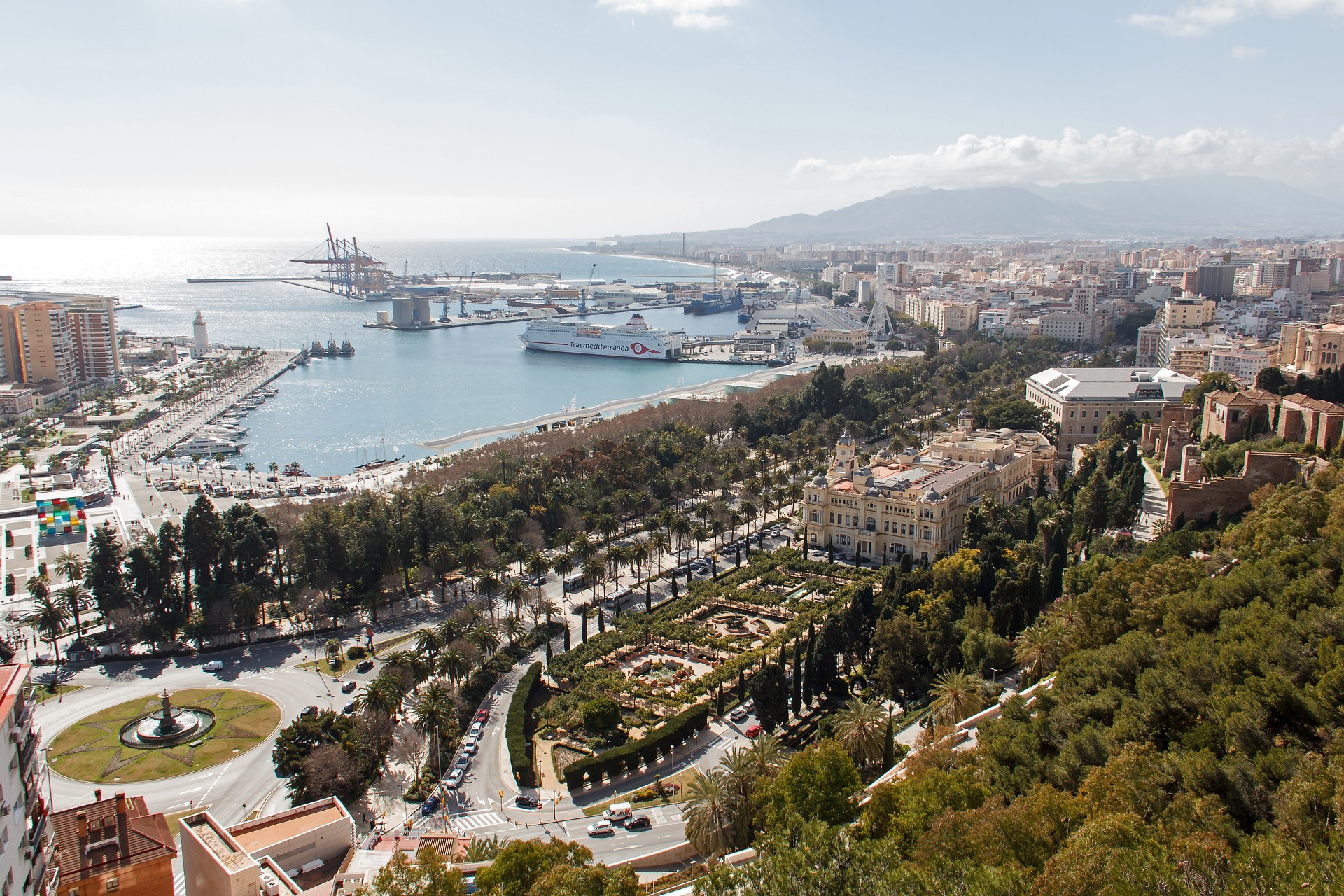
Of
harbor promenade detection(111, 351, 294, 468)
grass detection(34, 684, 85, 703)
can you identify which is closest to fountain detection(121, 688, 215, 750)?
grass detection(34, 684, 85, 703)

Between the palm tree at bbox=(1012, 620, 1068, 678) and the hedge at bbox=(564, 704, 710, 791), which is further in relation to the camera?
the palm tree at bbox=(1012, 620, 1068, 678)

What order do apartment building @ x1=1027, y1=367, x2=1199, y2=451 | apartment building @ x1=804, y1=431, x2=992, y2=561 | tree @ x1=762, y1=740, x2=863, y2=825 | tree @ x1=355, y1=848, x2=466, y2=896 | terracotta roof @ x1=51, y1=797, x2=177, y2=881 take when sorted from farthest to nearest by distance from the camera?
apartment building @ x1=1027, y1=367, x2=1199, y2=451 < apartment building @ x1=804, y1=431, x2=992, y2=561 < tree @ x1=762, y1=740, x2=863, y2=825 < terracotta roof @ x1=51, y1=797, x2=177, y2=881 < tree @ x1=355, y1=848, x2=466, y2=896

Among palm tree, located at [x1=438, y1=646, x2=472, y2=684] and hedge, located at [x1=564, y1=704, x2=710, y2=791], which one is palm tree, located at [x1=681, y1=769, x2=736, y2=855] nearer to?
hedge, located at [x1=564, y1=704, x2=710, y2=791]

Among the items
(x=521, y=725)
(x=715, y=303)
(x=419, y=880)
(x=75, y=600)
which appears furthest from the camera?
(x=715, y=303)

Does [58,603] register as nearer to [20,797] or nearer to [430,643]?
[430,643]

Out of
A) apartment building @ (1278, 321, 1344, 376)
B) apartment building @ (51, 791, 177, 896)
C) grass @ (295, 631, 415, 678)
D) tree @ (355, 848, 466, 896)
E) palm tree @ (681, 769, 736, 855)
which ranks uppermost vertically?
apartment building @ (1278, 321, 1344, 376)

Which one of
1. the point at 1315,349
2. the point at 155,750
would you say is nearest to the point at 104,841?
the point at 155,750
